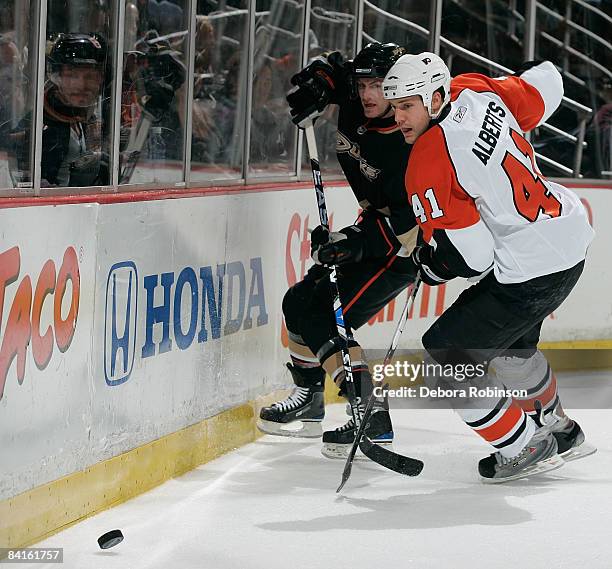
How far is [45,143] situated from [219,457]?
4.44 feet

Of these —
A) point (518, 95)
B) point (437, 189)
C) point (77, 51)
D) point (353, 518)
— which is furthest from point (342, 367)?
point (77, 51)

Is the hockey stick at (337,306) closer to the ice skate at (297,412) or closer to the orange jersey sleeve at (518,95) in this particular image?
the ice skate at (297,412)

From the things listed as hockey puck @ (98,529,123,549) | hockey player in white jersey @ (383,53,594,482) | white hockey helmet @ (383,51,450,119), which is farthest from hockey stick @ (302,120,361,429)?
hockey puck @ (98,529,123,549)

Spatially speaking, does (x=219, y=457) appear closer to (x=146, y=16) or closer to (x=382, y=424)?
(x=382, y=424)

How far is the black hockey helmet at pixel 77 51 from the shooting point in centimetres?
340

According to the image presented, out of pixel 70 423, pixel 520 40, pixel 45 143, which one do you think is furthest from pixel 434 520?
pixel 520 40

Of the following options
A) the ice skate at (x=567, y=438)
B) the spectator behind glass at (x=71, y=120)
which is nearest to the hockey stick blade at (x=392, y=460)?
the ice skate at (x=567, y=438)

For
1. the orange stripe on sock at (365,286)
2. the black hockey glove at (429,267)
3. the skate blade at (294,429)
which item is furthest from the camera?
the skate blade at (294,429)

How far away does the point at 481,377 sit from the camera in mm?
3900

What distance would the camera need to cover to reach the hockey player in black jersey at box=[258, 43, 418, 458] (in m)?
4.21

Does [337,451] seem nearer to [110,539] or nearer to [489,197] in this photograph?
[489,197]

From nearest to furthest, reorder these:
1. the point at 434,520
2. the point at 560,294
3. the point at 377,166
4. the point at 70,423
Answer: the point at 70,423, the point at 434,520, the point at 560,294, the point at 377,166

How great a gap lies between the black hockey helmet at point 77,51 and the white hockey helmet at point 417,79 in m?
0.81

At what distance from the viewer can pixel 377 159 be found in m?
4.25
